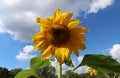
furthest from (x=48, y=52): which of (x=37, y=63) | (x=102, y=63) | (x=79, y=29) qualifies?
(x=102, y=63)

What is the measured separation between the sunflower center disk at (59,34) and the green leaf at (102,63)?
0.44 m

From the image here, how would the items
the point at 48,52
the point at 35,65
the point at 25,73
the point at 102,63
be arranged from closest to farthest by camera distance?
the point at 102,63, the point at 48,52, the point at 35,65, the point at 25,73

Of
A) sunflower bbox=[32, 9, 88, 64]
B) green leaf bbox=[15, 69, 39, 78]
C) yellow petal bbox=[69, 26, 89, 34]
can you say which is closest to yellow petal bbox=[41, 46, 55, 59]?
sunflower bbox=[32, 9, 88, 64]

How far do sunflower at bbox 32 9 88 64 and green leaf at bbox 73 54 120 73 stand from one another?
0.91ft

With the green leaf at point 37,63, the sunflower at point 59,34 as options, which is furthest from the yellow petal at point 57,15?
the green leaf at point 37,63

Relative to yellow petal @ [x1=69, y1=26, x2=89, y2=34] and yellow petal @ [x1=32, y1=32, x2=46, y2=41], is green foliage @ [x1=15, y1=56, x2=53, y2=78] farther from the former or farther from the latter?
yellow petal @ [x1=69, y1=26, x2=89, y2=34]

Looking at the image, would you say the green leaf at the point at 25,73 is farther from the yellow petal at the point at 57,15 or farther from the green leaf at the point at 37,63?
the yellow petal at the point at 57,15

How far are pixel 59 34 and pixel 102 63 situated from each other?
706mm

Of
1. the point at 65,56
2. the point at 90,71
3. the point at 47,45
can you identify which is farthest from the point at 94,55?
the point at 90,71

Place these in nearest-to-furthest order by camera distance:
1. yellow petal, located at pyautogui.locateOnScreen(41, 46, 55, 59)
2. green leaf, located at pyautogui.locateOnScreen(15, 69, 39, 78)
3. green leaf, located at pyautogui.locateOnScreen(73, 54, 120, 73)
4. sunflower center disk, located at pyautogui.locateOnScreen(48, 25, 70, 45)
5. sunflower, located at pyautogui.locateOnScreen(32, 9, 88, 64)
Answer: green leaf, located at pyautogui.locateOnScreen(73, 54, 120, 73), yellow petal, located at pyautogui.locateOnScreen(41, 46, 55, 59), sunflower, located at pyautogui.locateOnScreen(32, 9, 88, 64), sunflower center disk, located at pyautogui.locateOnScreen(48, 25, 70, 45), green leaf, located at pyautogui.locateOnScreen(15, 69, 39, 78)

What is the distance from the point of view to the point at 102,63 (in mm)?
2715

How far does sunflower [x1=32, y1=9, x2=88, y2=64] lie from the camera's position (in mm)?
3137

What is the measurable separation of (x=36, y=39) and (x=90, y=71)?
726 cm

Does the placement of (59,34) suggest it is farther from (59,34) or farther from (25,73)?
(25,73)
